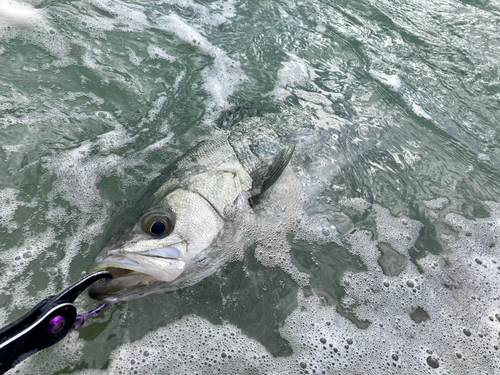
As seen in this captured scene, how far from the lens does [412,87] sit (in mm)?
4504

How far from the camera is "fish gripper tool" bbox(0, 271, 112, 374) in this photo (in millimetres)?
1491

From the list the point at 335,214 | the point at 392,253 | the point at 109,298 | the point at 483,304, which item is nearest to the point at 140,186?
the point at 109,298

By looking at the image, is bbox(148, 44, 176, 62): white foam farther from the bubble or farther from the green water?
the bubble

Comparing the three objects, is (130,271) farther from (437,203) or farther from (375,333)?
(437,203)

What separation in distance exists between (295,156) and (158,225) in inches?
67.0

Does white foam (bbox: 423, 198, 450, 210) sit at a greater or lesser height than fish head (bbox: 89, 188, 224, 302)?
Result: greater

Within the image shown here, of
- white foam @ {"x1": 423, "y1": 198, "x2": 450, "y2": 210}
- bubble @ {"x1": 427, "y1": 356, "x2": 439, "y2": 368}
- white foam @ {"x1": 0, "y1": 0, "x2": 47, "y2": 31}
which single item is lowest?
white foam @ {"x1": 0, "y1": 0, "x2": 47, "y2": 31}

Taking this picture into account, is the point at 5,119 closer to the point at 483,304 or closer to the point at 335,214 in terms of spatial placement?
the point at 335,214

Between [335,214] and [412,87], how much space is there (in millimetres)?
2399

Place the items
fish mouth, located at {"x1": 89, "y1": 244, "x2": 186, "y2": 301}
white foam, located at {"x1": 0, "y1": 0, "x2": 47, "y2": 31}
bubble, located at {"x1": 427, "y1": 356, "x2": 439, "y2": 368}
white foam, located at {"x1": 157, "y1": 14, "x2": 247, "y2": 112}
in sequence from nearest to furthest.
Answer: fish mouth, located at {"x1": 89, "y1": 244, "x2": 186, "y2": 301}
bubble, located at {"x1": 427, "y1": 356, "x2": 439, "y2": 368}
white foam, located at {"x1": 157, "y1": 14, "x2": 247, "y2": 112}
white foam, located at {"x1": 0, "y1": 0, "x2": 47, "y2": 31}

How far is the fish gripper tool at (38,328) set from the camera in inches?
58.7

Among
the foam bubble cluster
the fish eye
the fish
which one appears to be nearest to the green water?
the foam bubble cluster

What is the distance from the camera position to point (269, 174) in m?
3.07

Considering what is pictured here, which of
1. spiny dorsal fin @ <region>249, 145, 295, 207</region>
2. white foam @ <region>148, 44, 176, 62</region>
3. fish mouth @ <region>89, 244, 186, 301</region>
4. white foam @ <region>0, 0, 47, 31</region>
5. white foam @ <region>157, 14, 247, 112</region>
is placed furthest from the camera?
white foam @ <region>148, 44, 176, 62</region>
